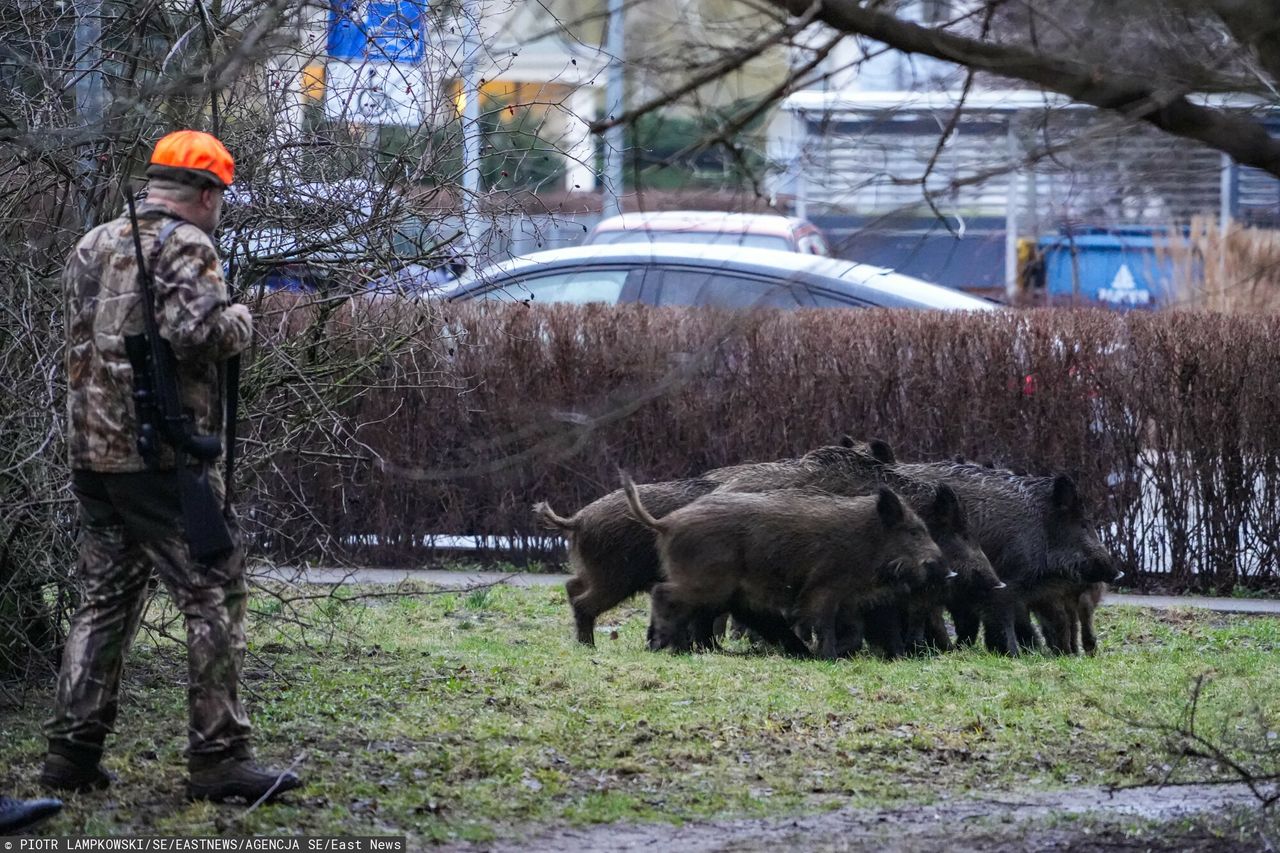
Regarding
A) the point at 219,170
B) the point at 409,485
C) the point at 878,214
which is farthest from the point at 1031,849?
the point at 409,485

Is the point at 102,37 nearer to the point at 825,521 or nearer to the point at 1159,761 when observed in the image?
the point at 825,521

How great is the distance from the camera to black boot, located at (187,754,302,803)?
5.66 m

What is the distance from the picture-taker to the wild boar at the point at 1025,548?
9.89m

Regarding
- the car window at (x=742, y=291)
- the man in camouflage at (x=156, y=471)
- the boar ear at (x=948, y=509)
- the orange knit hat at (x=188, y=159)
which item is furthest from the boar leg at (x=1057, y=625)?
the orange knit hat at (x=188, y=159)

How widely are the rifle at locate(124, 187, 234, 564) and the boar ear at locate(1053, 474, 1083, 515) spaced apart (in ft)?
20.0

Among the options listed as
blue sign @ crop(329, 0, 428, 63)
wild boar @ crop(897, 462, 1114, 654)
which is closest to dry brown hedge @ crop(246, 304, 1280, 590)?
wild boar @ crop(897, 462, 1114, 654)

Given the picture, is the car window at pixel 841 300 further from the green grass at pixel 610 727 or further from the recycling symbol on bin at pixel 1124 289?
the recycling symbol on bin at pixel 1124 289

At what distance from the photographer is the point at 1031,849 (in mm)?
5496

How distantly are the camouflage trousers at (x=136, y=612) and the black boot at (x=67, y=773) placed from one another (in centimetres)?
3

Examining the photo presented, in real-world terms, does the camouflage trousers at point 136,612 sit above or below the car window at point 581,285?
below

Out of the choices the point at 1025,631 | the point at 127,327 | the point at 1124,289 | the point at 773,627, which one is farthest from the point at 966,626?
the point at 1124,289

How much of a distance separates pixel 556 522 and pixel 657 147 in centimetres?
504

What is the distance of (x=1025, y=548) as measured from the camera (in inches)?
→ 396

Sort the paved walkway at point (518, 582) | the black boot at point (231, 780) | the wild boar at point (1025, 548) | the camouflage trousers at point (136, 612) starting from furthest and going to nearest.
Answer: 1. the paved walkway at point (518, 582)
2. the wild boar at point (1025, 548)
3. the black boot at point (231, 780)
4. the camouflage trousers at point (136, 612)
